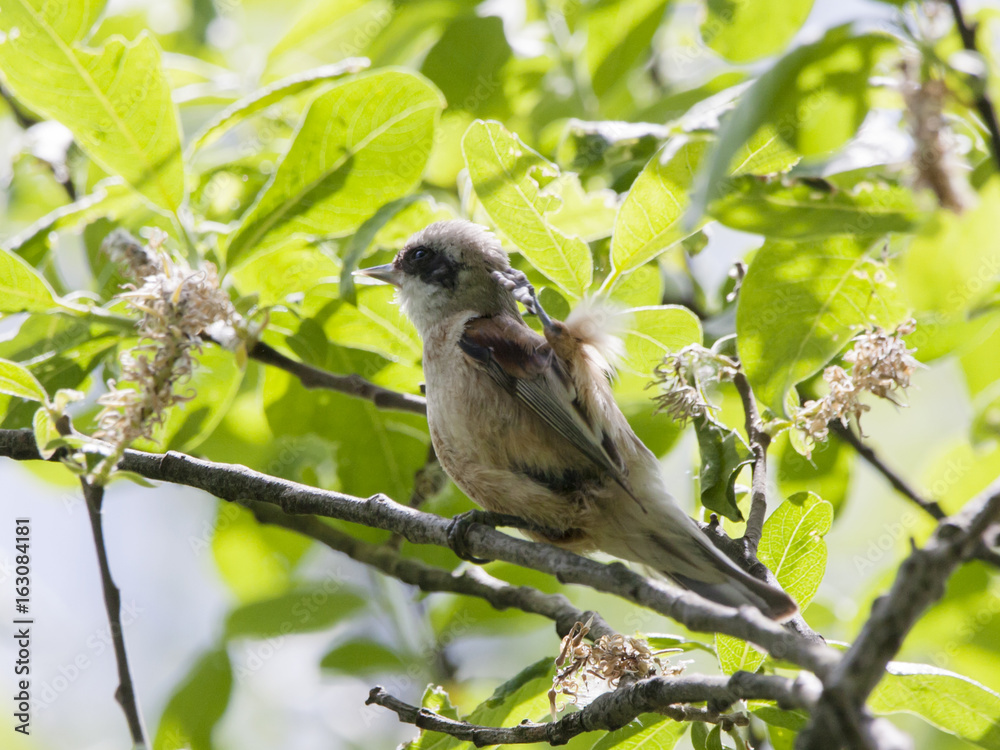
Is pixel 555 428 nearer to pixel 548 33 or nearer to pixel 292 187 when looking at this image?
pixel 292 187

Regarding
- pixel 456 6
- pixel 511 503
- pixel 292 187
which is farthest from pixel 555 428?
pixel 456 6

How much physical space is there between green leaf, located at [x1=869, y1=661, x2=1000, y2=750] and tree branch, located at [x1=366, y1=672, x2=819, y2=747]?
0.42 m

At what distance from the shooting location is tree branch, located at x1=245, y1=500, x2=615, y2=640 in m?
2.86

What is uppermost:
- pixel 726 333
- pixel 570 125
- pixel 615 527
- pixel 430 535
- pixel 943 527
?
pixel 570 125

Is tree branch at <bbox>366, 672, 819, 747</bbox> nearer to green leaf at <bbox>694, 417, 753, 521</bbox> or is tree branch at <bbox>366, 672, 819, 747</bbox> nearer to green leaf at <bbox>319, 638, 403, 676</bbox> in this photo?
green leaf at <bbox>694, 417, 753, 521</bbox>

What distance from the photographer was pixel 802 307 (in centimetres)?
221

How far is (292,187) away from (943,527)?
225cm

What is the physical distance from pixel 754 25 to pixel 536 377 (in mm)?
1264

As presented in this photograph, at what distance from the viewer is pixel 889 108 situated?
309cm

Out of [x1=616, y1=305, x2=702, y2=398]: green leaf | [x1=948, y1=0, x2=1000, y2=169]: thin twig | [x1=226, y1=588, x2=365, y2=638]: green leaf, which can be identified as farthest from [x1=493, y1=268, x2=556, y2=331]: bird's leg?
[x1=226, y1=588, x2=365, y2=638]: green leaf

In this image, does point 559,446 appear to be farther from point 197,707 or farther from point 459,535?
point 197,707

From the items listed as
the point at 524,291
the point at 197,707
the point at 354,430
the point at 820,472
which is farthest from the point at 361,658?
the point at 820,472

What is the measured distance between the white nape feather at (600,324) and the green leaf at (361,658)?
78.1 inches

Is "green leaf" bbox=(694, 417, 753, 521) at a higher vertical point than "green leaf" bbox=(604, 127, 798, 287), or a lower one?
lower
